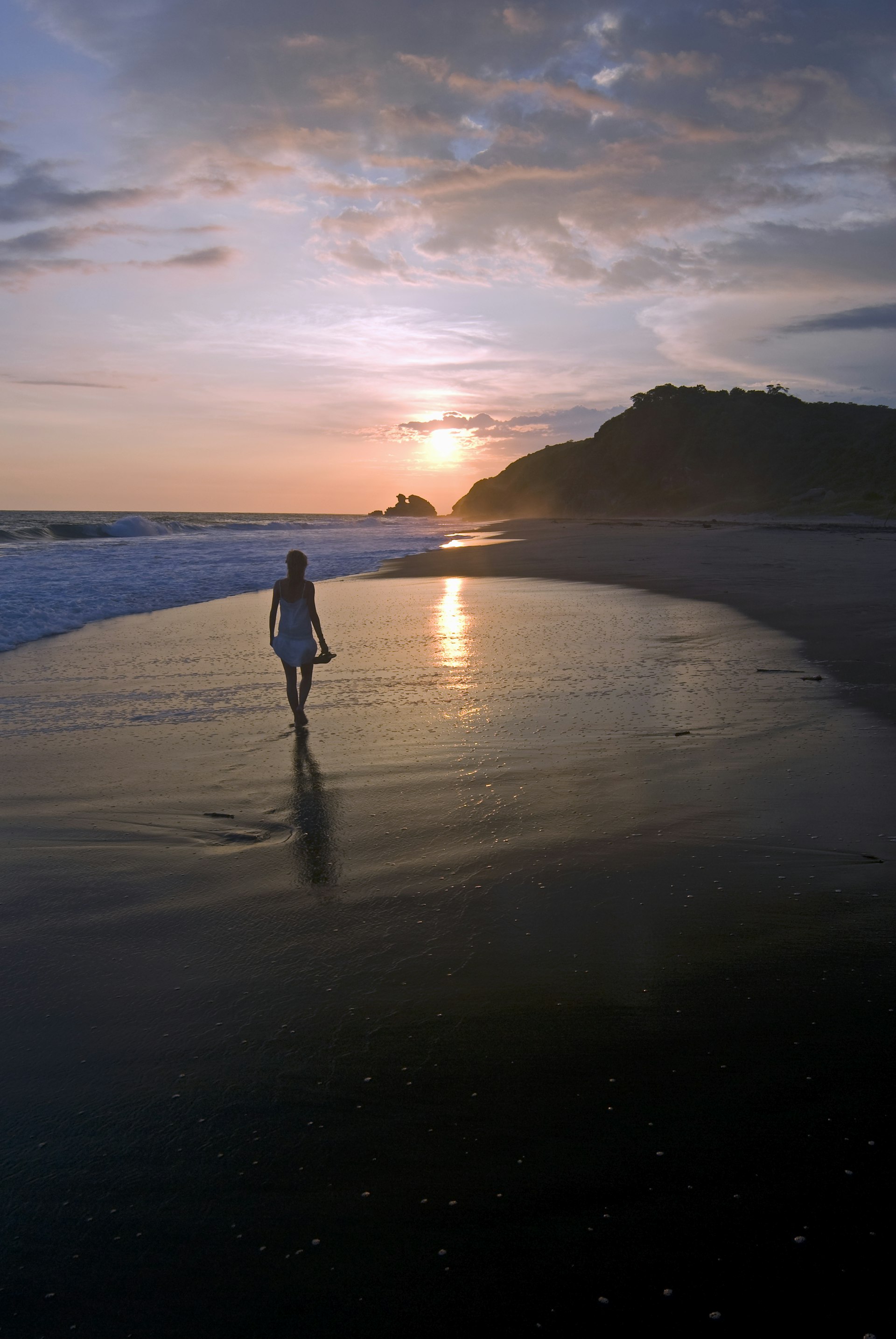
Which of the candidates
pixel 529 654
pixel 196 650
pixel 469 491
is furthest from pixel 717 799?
pixel 469 491

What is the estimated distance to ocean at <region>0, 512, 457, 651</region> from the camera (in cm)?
1510

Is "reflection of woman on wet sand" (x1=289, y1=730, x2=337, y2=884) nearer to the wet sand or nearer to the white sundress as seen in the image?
the white sundress

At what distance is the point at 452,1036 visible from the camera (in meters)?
2.81

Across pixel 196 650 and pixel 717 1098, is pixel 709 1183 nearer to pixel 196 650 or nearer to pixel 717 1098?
pixel 717 1098

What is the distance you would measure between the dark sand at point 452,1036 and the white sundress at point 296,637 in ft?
4.10

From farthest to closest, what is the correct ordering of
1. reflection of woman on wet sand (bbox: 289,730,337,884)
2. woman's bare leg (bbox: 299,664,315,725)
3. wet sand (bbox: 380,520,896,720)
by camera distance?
wet sand (bbox: 380,520,896,720)
woman's bare leg (bbox: 299,664,315,725)
reflection of woman on wet sand (bbox: 289,730,337,884)

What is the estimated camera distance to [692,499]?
83812mm

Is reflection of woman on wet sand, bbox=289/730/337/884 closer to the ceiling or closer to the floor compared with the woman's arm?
closer to the floor

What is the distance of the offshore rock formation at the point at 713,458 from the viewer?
74.4 metres

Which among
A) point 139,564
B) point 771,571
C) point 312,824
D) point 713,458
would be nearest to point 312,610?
point 312,824

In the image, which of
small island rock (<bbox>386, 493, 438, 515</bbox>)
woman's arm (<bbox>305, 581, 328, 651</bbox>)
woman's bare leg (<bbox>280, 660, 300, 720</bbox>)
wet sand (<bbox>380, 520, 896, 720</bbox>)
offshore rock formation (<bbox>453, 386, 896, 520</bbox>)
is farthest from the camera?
small island rock (<bbox>386, 493, 438, 515</bbox>)

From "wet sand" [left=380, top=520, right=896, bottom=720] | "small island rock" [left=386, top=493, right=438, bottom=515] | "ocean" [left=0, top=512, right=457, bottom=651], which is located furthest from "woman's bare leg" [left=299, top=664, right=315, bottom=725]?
"small island rock" [left=386, top=493, right=438, bottom=515]

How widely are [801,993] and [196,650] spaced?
934 cm

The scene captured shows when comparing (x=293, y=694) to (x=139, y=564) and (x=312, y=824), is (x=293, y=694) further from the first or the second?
(x=139, y=564)
